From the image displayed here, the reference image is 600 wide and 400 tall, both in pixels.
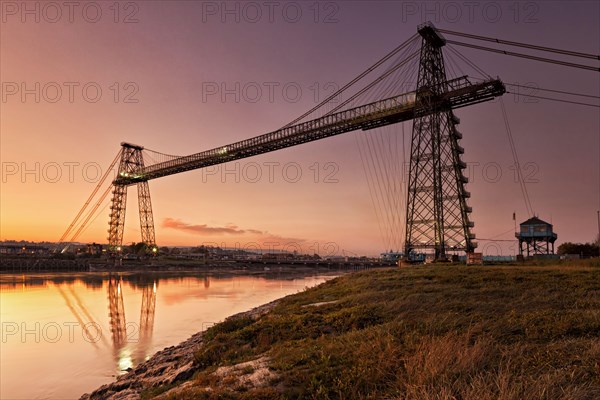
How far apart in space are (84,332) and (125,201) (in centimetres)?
7770

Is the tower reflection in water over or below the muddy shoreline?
below

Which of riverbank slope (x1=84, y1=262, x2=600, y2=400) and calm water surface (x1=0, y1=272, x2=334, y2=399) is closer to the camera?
riverbank slope (x1=84, y1=262, x2=600, y2=400)

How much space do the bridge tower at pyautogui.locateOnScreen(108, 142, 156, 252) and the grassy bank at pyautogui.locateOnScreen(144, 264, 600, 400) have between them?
8332 cm

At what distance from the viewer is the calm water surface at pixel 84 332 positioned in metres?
13.2

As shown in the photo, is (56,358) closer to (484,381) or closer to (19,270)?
(484,381)

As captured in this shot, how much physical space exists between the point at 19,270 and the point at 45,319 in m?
65.2

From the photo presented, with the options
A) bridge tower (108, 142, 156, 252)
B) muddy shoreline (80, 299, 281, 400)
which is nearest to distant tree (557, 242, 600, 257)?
muddy shoreline (80, 299, 281, 400)

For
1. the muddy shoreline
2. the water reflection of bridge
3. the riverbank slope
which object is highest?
the riverbank slope

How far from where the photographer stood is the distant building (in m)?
46.2

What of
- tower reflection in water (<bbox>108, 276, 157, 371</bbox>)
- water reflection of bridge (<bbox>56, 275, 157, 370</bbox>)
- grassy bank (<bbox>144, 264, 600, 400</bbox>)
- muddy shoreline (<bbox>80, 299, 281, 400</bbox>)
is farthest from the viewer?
water reflection of bridge (<bbox>56, 275, 157, 370</bbox>)

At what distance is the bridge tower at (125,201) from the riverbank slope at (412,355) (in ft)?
266

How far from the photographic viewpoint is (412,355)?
6.90 meters

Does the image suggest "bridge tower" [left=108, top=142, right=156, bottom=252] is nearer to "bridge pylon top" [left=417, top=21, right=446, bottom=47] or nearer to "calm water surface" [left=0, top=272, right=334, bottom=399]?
"calm water surface" [left=0, top=272, right=334, bottom=399]

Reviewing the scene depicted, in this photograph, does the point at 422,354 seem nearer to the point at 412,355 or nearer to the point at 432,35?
the point at 412,355
